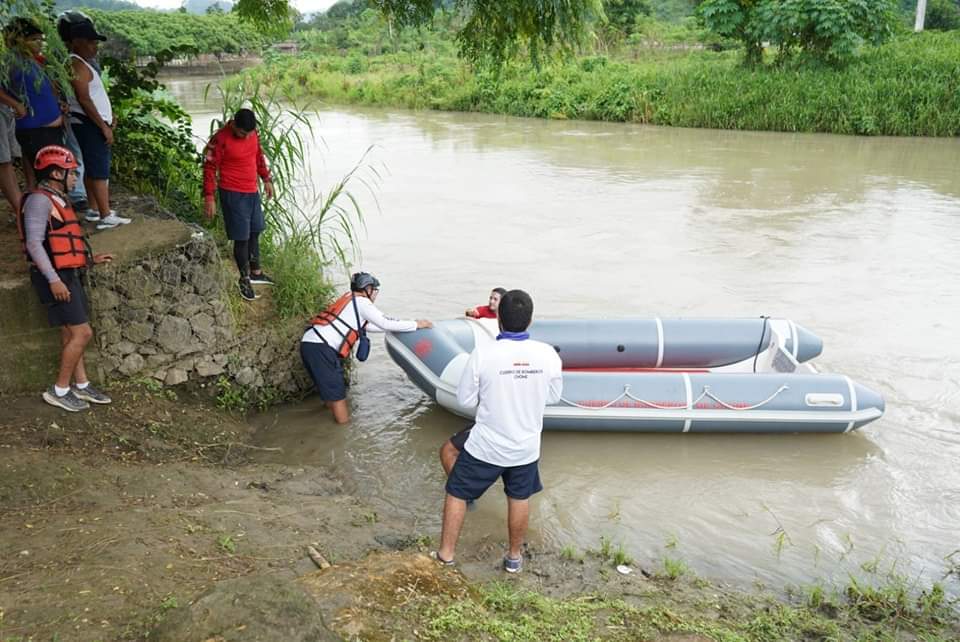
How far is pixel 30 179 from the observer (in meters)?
5.36

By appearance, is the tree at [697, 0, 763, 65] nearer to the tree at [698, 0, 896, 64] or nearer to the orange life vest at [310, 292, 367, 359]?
the tree at [698, 0, 896, 64]

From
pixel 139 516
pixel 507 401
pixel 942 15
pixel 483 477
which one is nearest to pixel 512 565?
pixel 483 477

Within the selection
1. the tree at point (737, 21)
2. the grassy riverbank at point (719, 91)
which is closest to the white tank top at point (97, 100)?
the grassy riverbank at point (719, 91)

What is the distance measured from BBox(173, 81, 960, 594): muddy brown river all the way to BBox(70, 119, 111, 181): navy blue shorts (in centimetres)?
186

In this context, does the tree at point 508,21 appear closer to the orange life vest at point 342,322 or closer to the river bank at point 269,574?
the orange life vest at point 342,322

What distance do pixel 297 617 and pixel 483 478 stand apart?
4.03ft

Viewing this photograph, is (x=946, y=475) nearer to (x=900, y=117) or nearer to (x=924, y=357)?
(x=924, y=357)

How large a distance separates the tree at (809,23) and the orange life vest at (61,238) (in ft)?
57.3

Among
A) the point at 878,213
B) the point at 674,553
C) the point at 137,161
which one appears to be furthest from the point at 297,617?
the point at 878,213

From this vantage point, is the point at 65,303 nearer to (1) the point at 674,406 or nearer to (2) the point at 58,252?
(2) the point at 58,252

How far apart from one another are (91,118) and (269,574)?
328 cm

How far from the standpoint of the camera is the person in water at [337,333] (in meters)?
5.20

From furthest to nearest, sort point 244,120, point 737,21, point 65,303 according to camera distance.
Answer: point 737,21 < point 244,120 < point 65,303

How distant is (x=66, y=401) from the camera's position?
4.47 m
